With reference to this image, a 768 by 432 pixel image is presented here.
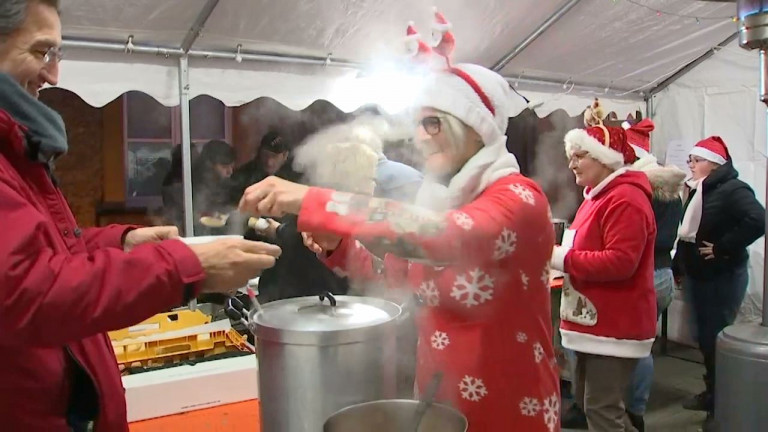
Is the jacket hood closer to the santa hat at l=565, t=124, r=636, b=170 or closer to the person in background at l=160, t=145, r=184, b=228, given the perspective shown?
the santa hat at l=565, t=124, r=636, b=170

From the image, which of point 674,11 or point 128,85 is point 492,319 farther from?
point 674,11

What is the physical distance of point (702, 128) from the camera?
4.35 metres

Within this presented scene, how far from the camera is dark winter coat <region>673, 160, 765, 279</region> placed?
3293 mm

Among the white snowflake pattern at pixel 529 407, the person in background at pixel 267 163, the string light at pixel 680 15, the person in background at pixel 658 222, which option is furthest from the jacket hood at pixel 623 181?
the string light at pixel 680 15

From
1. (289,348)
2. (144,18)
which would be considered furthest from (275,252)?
(144,18)

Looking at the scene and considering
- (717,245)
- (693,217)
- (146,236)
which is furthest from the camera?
(693,217)

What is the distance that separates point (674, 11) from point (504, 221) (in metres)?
3.18

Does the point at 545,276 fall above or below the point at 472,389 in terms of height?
above

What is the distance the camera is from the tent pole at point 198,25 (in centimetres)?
254

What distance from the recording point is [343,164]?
190 centimetres

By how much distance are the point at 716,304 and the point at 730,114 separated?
1.50 metres

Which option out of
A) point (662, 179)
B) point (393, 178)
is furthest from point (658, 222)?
point (393, 178)

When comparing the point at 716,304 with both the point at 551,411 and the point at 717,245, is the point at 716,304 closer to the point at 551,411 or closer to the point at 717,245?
the point at 717,245

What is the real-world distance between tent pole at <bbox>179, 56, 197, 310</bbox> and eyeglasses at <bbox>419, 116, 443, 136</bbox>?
184 centimetres
